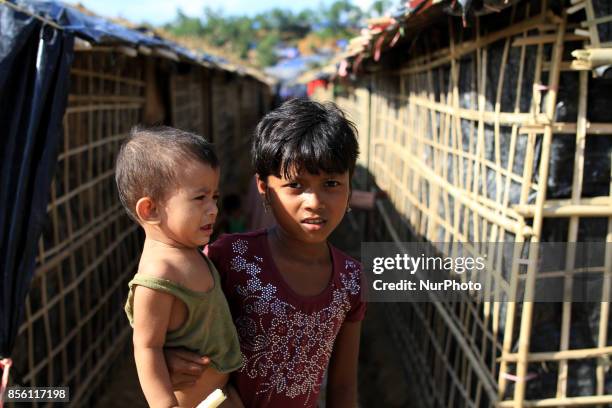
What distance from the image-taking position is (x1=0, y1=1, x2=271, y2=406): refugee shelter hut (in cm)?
231

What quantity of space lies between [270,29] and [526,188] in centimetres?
6273

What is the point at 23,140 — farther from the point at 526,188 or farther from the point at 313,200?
the point at 526,188

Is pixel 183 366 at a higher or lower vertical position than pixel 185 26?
lower

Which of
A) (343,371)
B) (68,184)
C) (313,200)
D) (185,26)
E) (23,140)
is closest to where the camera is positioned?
(313,200)

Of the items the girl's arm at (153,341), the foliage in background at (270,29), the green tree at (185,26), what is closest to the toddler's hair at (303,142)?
the girl's arm at (153,341)

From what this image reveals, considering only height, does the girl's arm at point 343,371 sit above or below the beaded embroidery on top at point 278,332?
below

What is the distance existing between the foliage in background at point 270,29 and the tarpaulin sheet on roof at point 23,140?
40.0 m

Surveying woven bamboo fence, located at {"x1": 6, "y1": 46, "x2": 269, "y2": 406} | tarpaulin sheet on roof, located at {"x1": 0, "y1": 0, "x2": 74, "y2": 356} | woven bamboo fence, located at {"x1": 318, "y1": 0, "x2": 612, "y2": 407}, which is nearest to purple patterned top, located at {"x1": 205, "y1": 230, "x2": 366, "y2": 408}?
tarpaulin sheet on roof, located at {"x1": 0, "y1": 0, "x2": 74, "y2": 356}

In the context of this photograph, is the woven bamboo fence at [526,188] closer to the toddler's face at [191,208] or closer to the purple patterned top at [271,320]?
the purple patterned top at [271,320]

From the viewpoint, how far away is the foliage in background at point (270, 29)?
153 feet

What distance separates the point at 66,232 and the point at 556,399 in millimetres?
3165

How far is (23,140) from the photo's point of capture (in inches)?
92.7

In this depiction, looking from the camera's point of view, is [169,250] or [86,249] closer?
[169,250]

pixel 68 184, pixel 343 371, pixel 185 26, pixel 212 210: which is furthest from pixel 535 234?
pixel 185 26
